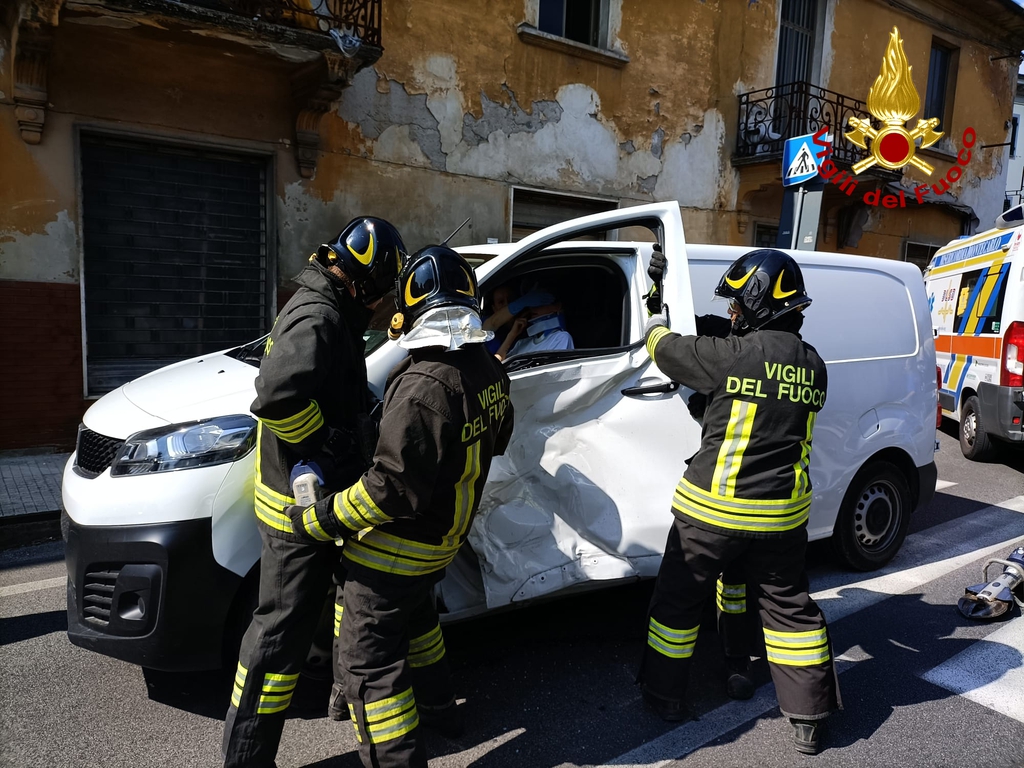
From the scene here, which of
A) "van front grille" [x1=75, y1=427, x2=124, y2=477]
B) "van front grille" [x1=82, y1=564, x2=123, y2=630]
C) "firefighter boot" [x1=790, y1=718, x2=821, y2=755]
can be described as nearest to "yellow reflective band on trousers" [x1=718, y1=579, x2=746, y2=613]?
"firefighter boot" [x1=790, y1=718, x2=821, y2=755]

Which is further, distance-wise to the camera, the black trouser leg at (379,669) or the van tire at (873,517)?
the van tire at (873,517)

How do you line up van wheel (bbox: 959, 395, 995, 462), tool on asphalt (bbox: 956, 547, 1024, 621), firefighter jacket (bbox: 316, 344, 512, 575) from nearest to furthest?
firefighter jacket (bbox: 316, 344, 512, 575) < tool on asphalt (bbox: 956, 547, 1024, 621) < van wheel (bbox: 959, 395, 995, 462)

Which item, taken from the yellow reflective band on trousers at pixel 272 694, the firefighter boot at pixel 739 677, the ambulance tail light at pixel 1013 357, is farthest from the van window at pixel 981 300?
the yellow reflective band on trousers at pixel 272 694

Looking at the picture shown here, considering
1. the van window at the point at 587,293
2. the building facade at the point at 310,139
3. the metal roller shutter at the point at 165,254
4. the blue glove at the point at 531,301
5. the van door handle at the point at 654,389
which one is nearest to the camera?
the van door handle at the point at 654,389

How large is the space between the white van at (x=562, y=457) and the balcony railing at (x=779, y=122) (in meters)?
7.68

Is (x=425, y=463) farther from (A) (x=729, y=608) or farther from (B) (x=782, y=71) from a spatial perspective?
(B) (x=782, y=71)

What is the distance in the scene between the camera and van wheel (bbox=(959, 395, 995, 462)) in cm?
753

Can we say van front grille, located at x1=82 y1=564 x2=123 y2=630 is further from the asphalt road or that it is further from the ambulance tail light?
the ambulance tail light

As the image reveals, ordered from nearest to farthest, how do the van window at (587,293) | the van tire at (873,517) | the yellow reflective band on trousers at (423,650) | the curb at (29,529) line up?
the yellow reflective band on trousers at (423,650) < the van window at (587,293) < the van tire at (873,517) < the curb at (29,529)

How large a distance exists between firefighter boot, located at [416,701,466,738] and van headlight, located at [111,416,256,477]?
1.17 metres

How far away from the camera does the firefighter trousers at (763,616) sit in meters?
2.80

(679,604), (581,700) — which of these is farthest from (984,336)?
(581,700)

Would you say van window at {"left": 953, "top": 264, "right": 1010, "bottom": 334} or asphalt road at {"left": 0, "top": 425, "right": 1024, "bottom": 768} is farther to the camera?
van window at {"left": 953, "top": 264, "right": 1010, "bottom": 334}

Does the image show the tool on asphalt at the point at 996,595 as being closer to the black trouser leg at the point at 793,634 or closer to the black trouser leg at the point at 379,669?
the black trouser leg at the point at 793,634
